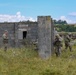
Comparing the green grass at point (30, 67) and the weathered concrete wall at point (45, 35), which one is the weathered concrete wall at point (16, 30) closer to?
the weathered concrete wall at point (45, 35)

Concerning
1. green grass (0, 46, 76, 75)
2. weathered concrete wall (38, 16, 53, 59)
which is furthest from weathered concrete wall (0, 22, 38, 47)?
green grass (0, 46, 76, 75)

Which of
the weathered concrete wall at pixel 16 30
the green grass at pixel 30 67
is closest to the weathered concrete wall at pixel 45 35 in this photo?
the green grass at pixel 30 67

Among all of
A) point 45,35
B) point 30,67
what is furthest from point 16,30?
point 30,67

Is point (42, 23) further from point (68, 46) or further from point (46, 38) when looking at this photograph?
point (68, 46)


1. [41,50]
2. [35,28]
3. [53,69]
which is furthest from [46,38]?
[35,28]

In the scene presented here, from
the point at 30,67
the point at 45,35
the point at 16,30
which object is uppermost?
the point at 16,30

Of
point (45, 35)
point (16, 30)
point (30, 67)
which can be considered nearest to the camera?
point (30, 67)

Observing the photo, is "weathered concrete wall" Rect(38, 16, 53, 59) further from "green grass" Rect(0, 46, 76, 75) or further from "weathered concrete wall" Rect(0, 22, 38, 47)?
"weathered concrete wall" Rect(0, 22, 38, 47)

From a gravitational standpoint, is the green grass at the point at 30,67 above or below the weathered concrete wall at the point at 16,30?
below

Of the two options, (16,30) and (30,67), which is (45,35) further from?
(16,30)

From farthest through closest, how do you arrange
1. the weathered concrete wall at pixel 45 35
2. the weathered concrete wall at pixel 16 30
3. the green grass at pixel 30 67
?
the weathered concrete wall at pixel 16 30 → the weathered concrete wall at pixel 45 35 → the green grass at pixel 30 67

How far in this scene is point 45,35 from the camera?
1900cm

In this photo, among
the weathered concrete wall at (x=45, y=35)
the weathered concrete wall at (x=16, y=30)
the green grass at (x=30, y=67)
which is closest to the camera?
the green grass at (x=30, y=67)

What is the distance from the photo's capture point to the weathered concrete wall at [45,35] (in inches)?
746
